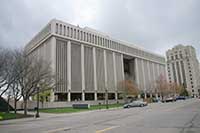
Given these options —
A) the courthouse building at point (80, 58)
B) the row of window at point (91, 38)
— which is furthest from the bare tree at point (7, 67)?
the row of window at point (91, 38)

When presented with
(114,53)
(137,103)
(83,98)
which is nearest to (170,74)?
(114,53)

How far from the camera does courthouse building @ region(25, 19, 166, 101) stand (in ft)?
220

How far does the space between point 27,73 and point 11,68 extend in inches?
113

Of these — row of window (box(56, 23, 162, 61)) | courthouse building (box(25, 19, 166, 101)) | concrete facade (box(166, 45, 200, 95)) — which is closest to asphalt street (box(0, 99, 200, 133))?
courthouse building (box(25, 19, 166, 101))

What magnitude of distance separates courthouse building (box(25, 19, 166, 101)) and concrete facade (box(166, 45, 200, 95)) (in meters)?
71.1

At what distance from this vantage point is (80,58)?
74000 millimetres

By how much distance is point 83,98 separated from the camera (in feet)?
231

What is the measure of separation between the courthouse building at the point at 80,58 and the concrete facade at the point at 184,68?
71121 millimetres

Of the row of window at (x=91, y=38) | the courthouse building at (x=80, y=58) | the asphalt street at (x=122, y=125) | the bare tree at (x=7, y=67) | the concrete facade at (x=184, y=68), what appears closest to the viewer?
the asphalt street at (x=122, y=125)

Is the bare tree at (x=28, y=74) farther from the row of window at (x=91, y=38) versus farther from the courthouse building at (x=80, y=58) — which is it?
the row of window at (x=91, y=38)

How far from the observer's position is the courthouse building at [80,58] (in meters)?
67.1

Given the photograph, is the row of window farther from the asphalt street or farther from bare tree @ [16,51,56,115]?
the asphalt street

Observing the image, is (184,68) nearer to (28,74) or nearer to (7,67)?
(28,74)

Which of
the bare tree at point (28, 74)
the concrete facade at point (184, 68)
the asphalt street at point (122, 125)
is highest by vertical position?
the concrete facade at point (184, 68)
